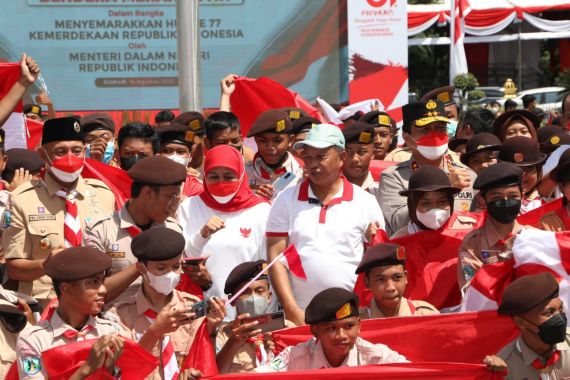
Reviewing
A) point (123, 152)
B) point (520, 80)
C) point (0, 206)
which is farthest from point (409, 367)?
point (520, 80)

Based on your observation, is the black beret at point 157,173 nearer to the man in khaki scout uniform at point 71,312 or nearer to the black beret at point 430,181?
the man in khaki scout uniform at point 71,312

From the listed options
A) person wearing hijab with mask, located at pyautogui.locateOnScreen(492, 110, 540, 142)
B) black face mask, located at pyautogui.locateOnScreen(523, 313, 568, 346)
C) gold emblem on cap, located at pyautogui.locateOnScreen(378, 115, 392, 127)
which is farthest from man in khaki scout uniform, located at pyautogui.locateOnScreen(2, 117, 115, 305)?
person wearing hijab with mask, located at pyautogui.locateOnScreen(492, 110, 540, 142)

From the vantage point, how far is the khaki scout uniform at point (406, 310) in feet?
22.8

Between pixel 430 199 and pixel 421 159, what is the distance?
95cm

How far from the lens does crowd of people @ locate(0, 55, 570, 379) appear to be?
6.30 m

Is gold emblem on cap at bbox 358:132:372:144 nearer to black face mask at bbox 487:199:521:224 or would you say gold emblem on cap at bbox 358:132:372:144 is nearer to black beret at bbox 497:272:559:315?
black face mask at bbox 487:199:521:224

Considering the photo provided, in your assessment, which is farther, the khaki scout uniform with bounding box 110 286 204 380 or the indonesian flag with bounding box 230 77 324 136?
the indonesian flag with bounding box 230 77 324 136

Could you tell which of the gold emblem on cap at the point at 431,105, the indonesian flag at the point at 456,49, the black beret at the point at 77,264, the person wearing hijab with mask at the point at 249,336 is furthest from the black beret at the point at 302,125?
the indonesian flag at the point at 456,49

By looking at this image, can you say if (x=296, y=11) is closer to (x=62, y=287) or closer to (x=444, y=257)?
(x=444, y=257)

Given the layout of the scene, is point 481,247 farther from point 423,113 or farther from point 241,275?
point 423,113

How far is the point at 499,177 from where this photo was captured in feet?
24.2

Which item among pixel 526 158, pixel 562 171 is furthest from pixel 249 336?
pixel 526 158

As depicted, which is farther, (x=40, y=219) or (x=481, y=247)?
(x=40, y=219)

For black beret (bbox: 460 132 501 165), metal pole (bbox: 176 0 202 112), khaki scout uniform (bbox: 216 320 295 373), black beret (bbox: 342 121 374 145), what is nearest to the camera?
khaki scout uniform (bbox: 216 320 295 373)
